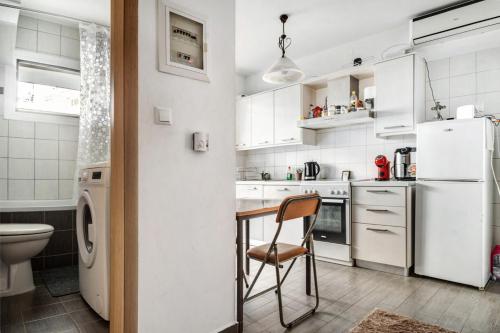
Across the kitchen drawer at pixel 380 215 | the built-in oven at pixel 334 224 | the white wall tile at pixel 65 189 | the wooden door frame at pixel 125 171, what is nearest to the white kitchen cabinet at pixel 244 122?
the built-in oven at pixel 334 224

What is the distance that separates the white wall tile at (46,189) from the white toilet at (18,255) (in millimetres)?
907

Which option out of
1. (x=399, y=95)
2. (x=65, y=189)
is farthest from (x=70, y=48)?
(x=399, y=95)

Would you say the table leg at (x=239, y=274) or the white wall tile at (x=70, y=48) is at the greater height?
the white wall tile at (x=70, y=48)

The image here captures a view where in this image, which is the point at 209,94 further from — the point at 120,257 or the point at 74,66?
the point at 74,66

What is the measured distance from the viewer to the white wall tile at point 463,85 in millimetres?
3129

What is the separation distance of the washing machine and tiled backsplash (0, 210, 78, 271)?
1112 mm

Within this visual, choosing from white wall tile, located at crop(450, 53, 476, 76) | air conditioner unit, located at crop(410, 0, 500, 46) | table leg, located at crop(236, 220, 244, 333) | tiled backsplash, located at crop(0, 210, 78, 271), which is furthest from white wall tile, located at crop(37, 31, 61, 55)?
white wall tile, located at crop(450, 53, 476, 76)

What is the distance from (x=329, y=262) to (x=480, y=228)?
1492 mm

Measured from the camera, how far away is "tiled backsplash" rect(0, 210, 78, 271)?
3053 mm

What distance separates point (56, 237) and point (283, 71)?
2.93 metres

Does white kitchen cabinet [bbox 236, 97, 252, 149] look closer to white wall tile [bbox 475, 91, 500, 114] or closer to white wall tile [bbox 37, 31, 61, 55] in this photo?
white wall tile [bbox 37, 31, 61, 55]

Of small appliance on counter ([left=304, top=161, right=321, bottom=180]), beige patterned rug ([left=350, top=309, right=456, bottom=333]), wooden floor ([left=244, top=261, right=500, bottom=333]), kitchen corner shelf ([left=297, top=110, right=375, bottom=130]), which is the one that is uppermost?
kitchen corner shelf ([left=297, top=110, right=375, bottom=130])

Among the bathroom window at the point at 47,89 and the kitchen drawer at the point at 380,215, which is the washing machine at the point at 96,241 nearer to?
the bathroom window at the point at 47,89

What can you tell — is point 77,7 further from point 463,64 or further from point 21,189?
point 463,64
